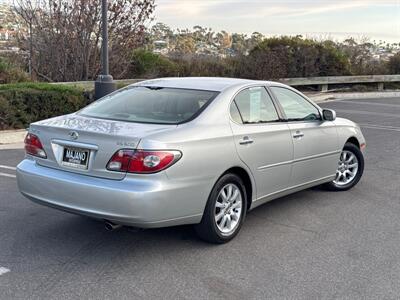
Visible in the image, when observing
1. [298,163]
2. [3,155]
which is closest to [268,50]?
[3,155]

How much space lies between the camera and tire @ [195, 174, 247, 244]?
15.2 feet

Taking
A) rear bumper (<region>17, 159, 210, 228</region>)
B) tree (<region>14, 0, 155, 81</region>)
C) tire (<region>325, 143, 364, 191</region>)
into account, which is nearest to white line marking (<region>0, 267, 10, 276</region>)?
rear bumper (<region>17, 159, 210, 228</region>)

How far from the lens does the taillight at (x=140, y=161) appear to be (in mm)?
4152

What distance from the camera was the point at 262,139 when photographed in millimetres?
5168

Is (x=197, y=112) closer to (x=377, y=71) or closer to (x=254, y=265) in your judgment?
(x=254, y=265)

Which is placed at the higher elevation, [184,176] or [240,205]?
[184,176]

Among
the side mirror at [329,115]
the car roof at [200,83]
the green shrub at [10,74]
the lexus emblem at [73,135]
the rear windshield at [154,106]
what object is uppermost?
the green shrub at [10,74]

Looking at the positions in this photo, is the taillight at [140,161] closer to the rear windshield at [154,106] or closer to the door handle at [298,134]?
the rear windshield at [154,106]

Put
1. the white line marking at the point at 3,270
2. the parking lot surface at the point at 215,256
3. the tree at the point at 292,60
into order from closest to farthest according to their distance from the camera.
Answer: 1. the parking lot surface at the point at 215,256
2. the white line marking at the point at 3,270
3. the tree at the point at 292,60

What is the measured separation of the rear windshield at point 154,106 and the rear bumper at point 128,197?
71 centimetres

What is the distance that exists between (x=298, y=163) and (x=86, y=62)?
10731 millimetres

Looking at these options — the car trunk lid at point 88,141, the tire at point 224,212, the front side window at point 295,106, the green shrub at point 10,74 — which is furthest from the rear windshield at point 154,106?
the green shrub at point 10,74

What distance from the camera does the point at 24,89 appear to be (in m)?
10.5

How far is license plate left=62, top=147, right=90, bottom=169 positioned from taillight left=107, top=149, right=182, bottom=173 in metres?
0.27
